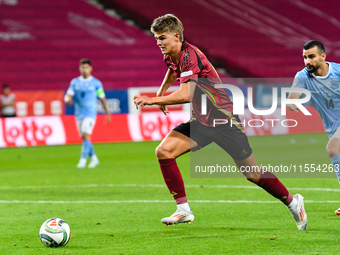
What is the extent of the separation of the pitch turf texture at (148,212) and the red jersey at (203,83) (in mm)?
1106

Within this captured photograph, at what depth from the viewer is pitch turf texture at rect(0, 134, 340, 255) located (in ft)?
14.6

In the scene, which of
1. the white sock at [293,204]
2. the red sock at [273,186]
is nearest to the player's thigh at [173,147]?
the red sock at [273,186]

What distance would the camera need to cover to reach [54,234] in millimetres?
4441

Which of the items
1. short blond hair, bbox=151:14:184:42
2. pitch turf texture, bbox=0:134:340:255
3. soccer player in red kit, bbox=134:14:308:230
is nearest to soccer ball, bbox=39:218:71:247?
pitch turf texture, bbox=0:134:340:255

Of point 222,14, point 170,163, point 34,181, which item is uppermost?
point 222,14

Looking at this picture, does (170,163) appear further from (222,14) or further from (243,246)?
(222,14)

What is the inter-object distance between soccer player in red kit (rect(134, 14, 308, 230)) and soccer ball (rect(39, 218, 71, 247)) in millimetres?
1004

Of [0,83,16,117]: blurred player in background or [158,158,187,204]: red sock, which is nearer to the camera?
[158,158,187,204]: red sock

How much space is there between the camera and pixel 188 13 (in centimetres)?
2525

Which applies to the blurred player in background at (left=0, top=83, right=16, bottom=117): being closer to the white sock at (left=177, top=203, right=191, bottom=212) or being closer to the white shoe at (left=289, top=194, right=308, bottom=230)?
the white sock at (left=177, top=203, right=191, bottom=212)

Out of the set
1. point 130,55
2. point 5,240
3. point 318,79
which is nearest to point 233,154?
point 318,79

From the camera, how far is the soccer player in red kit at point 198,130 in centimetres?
496

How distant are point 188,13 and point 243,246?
21.8 metres

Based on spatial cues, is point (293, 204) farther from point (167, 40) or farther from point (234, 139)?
point (167, 40)
